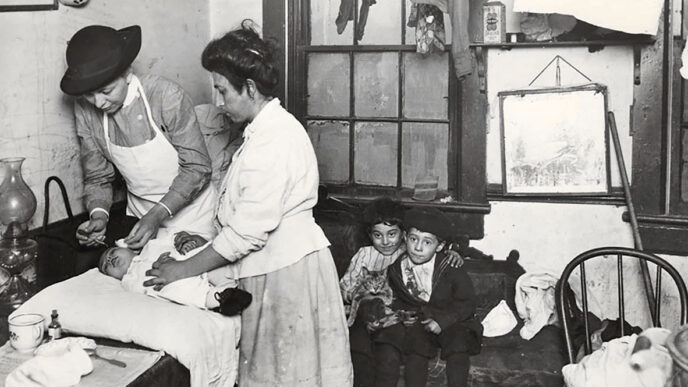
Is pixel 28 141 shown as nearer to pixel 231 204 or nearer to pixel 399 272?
pixel 231 204

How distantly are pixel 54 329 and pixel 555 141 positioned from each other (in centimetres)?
272

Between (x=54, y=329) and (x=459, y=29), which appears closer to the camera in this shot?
(x=54, y=329)

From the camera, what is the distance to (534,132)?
14.1 ft

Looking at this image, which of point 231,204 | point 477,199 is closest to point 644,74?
point 477,199

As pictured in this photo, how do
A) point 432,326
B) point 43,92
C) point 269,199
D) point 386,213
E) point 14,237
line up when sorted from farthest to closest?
point 386,213 < point 432,326 < point 43,92 < point 14,237 < point 269,199

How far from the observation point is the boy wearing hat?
3.72 metres

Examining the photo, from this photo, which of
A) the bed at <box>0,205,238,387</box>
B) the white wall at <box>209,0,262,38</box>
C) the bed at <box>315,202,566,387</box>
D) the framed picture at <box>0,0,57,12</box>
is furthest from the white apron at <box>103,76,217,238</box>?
the white wall at <box>209,0,262,38</box>

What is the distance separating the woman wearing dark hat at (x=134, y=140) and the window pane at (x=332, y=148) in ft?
4.34

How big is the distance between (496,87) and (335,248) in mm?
1258

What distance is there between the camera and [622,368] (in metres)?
2.98

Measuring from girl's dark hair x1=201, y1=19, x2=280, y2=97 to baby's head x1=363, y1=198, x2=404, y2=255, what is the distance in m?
1.43

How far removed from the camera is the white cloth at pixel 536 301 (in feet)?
13.6

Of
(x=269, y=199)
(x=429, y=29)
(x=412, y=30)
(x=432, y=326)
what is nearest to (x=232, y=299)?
(x=269, y=199)

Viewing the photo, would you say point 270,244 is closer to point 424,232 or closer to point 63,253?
point 63,253
